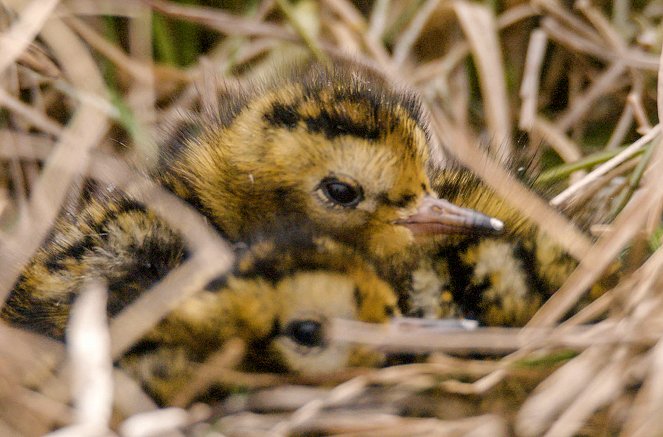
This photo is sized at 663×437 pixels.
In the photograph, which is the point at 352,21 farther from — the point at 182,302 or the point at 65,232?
the point at 182,302

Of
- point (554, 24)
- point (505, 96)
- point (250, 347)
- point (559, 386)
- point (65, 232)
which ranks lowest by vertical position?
point (559, 386)

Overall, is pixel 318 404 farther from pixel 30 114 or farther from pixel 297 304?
pixel 30 114

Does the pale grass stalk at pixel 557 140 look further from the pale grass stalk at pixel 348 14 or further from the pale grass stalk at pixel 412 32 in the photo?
the pale grass stalk at pixel 348 14

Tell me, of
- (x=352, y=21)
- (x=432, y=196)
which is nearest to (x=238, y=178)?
(x=432, y=196)

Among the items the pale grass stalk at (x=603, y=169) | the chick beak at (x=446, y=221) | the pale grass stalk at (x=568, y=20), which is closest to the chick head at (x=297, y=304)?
the chick beak at (x=446, y=221)

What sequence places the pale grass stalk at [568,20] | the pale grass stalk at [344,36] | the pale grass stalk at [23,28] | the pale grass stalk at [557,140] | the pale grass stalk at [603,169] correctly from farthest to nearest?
the pale grass stalk at [344,36] → the pale grass stalk at [568,20] → the pale grass stalk at [557,140] → the pale grass stalk at [23,28] → the pale grass stalk at [603,169]

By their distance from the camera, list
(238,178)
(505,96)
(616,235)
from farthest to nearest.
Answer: (505,96) → (238,178) → (616,235)
